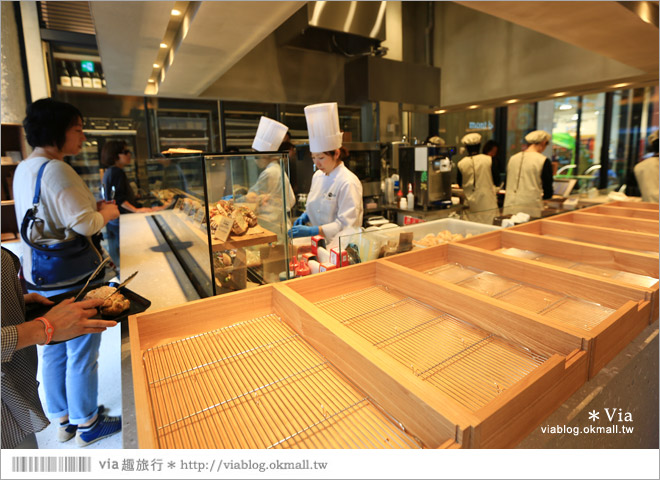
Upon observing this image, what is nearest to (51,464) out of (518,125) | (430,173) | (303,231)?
(303,231)

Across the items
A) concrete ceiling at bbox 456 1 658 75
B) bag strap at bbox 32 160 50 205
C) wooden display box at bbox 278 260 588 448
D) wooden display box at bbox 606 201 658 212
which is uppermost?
concrete ceiling at bbox 456 1 658 75

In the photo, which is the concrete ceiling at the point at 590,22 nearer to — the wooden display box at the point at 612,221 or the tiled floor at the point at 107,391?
the wooden display box at the point at 612,221

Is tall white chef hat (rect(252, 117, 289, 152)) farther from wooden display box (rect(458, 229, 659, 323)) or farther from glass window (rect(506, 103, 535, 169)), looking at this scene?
glass window (rect(506, 103, 535, 169))

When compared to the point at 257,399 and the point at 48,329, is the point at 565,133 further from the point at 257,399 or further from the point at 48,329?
the point at 48,329

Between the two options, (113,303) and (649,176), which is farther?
(649,176)

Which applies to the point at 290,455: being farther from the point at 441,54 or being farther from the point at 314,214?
the point at 441,54

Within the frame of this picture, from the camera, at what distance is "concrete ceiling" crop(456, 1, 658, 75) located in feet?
7.67

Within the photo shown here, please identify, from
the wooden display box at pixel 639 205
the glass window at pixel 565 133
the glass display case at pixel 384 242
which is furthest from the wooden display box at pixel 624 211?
the glass window at pixel 565 133

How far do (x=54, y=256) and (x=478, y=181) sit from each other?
4.47m

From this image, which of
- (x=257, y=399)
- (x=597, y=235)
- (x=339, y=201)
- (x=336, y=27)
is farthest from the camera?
(x=336, y=27)

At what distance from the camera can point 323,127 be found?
8.54ft

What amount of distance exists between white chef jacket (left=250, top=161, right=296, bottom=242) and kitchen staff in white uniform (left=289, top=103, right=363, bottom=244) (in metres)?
0.98

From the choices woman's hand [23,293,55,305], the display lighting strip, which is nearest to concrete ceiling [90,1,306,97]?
the display lighting strip

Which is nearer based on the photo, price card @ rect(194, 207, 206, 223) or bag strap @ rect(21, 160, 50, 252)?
price card @ rect(194, 207, 206, 223)
